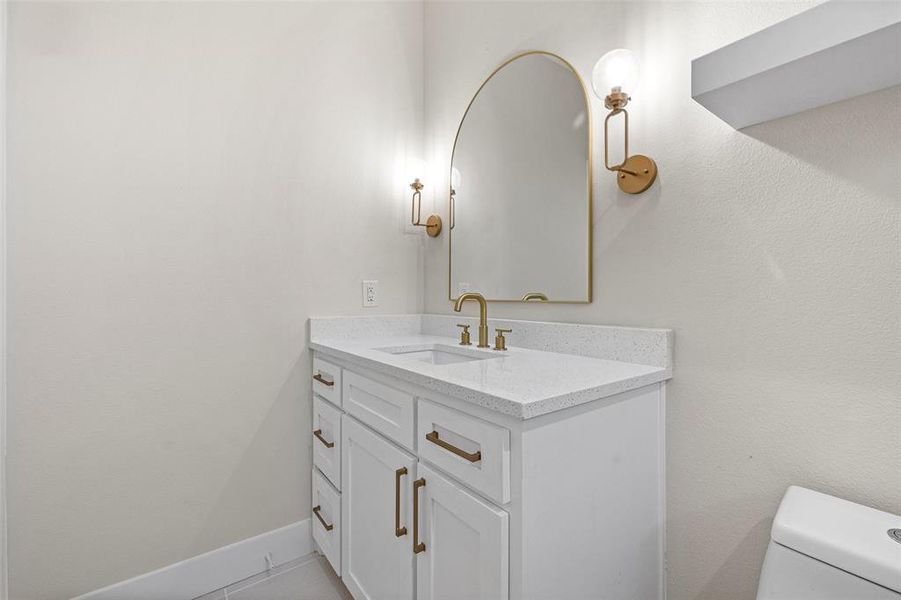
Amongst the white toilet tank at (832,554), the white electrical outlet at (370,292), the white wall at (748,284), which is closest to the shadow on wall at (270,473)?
the white electrical outlet at (370,292)

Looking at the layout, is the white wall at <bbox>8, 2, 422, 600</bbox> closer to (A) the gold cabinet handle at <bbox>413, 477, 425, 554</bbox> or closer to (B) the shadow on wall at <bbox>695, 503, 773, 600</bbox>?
(A) the gold cabinet handle at <bbox>413, 477, 425, 554</bbox>

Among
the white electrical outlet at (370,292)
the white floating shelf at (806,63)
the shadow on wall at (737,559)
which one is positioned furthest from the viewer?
the white electrical outlet at (370,292)

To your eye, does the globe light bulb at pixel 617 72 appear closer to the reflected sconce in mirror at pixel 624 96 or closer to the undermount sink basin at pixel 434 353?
the reflected sconce in mirror at pixel 624 96

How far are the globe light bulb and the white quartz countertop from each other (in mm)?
772

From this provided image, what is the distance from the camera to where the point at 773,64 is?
746 mm

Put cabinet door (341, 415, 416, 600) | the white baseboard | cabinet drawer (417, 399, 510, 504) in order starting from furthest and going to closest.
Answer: the white baseboard, cabinet door (341, 415, 416, 600), cabinet drawer (417, 399, 510, 504)

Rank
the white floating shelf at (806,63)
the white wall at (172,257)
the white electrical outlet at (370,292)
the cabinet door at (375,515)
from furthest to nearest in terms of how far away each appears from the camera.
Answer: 1. the white electrical outlet at (370,292)
2. the white wall at (172,257)
3. the cabinet door at (375,515)
4. the white floating shelf at (806,63)

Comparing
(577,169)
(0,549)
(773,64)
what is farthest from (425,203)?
(0,549)

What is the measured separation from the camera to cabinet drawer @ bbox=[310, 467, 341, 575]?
147 cm

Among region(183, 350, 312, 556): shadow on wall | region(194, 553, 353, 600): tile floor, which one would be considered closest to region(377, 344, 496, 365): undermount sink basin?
region(183, 350, 312, 556): shadow on wall

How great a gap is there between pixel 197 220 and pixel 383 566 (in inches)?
50.9

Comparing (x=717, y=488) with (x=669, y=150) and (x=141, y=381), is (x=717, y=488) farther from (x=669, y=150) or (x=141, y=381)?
(x=141, y=381)

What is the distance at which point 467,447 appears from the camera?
2.99ft

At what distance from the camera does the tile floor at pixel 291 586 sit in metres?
1.51
